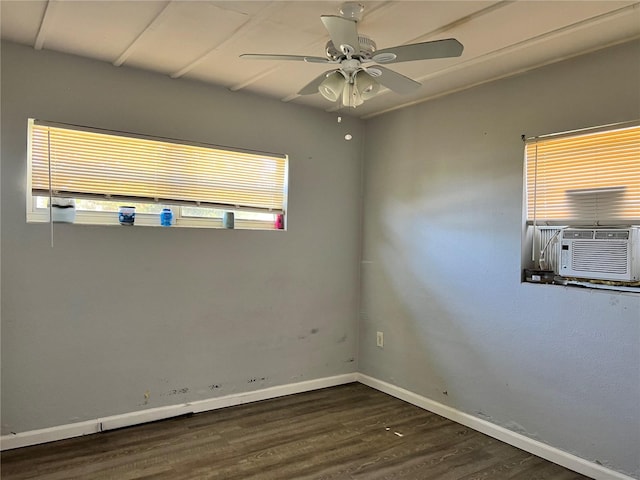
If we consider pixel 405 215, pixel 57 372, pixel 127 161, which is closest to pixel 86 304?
pixel 57 372

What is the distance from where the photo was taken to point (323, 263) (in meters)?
3.95

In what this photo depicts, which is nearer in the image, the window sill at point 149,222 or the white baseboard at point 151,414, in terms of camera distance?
the white baseboard at point 151,414

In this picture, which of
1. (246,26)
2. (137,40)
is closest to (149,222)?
(137,40)

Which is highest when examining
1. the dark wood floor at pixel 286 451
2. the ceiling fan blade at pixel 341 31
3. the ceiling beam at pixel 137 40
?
the ceiling beam at pixel 137 40

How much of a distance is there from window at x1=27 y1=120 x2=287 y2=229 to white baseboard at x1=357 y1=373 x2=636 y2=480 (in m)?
1.73

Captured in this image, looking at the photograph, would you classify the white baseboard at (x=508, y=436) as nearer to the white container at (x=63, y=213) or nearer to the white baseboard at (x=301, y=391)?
the white baseboard at (x=301, y=391)

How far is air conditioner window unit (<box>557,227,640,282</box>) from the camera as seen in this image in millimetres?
2492

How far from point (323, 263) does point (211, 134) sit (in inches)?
55.6

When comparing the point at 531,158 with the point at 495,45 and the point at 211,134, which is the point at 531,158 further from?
the point at 211,134

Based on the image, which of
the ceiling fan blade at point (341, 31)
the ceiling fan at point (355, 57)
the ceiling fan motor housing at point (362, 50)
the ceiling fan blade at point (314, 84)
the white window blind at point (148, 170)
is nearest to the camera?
the ceiling fan blade at point (341, 31)

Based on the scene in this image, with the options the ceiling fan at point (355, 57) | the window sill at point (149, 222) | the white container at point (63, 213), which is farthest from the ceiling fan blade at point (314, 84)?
the white container at point (63, 213)

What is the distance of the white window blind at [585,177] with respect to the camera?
8.25 ft

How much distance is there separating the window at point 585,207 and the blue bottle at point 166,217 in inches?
95.1

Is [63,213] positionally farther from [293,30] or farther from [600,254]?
[600,254]
